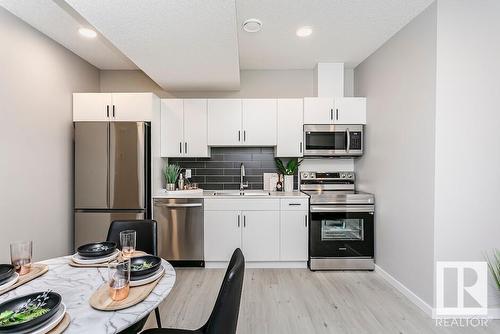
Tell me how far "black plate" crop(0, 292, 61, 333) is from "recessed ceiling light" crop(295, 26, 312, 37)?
2903 millimetres

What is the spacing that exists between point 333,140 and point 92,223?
3.21 m

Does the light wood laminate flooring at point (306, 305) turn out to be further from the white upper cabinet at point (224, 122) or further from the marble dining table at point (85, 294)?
the white upper cabinet at point (224, 122)

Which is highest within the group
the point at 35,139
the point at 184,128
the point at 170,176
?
the point at 184,128


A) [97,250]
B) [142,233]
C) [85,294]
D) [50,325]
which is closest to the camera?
[50,325]

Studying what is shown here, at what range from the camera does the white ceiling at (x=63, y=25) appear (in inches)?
90.0

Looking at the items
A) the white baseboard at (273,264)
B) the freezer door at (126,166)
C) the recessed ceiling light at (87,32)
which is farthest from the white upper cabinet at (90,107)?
the white baseboard at (273,264)

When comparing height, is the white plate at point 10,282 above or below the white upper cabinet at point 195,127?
below

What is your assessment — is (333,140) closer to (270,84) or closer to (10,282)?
(270,84)

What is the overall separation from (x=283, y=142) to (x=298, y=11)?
1.63 metres

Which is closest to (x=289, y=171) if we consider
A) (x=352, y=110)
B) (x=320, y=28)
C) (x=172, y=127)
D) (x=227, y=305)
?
(x=352, y=110)

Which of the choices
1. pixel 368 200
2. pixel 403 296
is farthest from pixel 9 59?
pixel 403 296

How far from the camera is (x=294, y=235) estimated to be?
3.37m

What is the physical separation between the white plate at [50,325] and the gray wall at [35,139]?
195 centimetres

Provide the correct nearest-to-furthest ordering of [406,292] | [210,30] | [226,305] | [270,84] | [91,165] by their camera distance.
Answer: [226,305] < [210,30] < [406,292] < [91,165] < [270,84]
